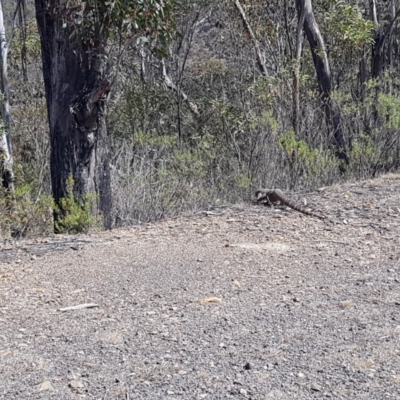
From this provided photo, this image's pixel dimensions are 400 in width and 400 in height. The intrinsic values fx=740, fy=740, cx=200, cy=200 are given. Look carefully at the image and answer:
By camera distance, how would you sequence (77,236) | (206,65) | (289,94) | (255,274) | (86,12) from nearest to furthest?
(255,274) < (77,236) < (86,12) < (289,94) < (206,65)

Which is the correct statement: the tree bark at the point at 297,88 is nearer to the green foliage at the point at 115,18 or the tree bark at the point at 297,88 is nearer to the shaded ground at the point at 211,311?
the green foliage at the point at 115,18

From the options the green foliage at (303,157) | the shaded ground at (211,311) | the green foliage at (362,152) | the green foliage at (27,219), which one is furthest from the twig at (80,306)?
the green foliage at (362,152)

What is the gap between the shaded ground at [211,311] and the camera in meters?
3.46

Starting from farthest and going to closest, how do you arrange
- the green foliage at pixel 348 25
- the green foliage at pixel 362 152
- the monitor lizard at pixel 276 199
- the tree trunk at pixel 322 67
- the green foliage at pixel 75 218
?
the green foliage at pixel 348 25 → the tree trunk at pixel 322 67 → the green foliage at pixel 362 152 → the green foliage at pixel 75 218 → the monitor lizard at pixel 276 199

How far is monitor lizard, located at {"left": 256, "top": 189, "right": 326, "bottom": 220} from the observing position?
6.60 m

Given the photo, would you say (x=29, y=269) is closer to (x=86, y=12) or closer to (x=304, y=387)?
(x=304, y=387)

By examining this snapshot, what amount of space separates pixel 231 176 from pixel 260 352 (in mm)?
6182

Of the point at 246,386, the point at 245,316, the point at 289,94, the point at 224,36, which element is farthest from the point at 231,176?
the point at 224,36

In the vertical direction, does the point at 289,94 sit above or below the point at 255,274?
above

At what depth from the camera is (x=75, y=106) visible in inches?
306

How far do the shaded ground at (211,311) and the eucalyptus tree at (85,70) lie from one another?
1.75 meters

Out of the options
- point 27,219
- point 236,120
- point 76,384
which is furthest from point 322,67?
point 76,384

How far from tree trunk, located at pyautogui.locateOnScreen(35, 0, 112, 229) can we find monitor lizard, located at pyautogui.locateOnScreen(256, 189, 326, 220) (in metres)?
1.69

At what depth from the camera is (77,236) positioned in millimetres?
6434
